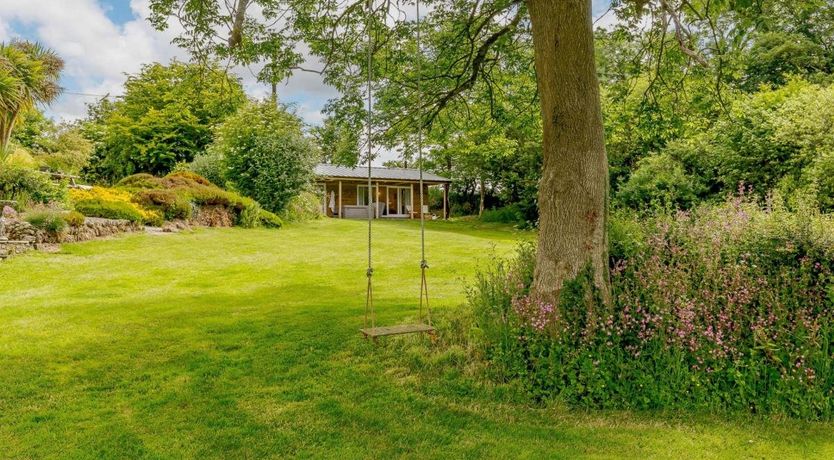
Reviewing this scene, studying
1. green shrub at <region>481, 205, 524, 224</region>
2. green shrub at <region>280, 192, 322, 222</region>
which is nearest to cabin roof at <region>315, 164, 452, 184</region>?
green shrub at <region>481, 205, 524, 224</region>

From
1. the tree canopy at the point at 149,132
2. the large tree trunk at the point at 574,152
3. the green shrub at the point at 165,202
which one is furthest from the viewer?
the tree canopy at the point at 149,132

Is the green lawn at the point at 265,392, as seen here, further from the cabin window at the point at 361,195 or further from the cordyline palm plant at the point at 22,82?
the cabin window at the point at 361,195

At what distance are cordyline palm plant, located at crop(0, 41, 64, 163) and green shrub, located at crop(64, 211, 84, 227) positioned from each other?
3386 mm

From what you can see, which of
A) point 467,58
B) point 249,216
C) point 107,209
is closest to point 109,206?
point 107,209

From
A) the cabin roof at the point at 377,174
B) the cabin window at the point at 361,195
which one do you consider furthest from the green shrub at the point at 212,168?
the cabin window at the point at 361,195

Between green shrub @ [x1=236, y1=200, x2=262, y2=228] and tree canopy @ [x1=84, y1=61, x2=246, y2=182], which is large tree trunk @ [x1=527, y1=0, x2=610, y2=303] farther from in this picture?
tree canopy @ [x1=84, y1=61, x2=246, y2=182]

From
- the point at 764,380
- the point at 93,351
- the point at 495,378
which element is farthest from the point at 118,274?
the point at 764,380

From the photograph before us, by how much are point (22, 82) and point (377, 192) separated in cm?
1538

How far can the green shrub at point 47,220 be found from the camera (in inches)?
403

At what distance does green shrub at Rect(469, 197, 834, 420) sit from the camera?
376 cm

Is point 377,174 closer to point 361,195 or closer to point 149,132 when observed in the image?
point 361,195

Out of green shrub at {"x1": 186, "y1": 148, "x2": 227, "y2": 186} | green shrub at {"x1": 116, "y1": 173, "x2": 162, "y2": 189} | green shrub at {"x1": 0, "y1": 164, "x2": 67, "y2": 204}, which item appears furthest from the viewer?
green shrub at {"x1": 186, "y1": 148, "x2": 227, "y2": 186}

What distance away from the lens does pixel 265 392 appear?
4.14 meters

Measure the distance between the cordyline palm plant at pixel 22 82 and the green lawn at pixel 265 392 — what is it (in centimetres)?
947
